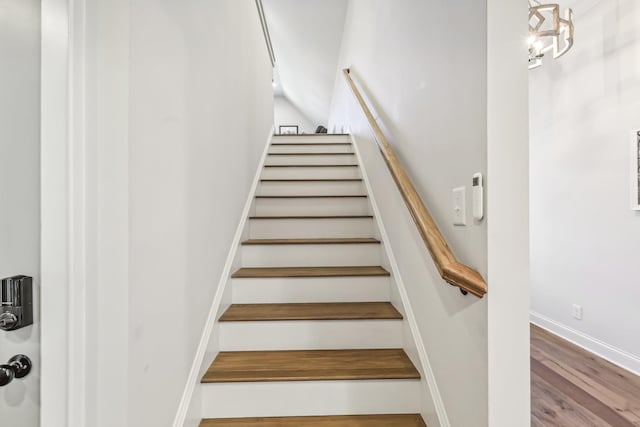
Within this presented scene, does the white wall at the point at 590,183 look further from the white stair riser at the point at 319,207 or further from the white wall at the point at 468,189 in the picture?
the white wall at the point at 468,189

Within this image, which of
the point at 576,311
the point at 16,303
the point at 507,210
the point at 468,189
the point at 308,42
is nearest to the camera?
the point at 16,303

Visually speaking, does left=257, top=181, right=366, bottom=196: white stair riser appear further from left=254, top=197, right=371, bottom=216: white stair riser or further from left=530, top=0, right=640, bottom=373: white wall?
left=530, top=0, right=640, bottom=373: white wall

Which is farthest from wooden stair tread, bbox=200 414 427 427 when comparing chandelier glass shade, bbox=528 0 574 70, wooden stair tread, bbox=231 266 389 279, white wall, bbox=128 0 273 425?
chandelier glass shade, bbox=528 0 574 70

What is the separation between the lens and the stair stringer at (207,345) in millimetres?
1165

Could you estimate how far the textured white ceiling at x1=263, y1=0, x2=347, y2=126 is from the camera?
14.7 ft

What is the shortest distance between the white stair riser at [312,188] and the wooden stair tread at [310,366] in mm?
1519

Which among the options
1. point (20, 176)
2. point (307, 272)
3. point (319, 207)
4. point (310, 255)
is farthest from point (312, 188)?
point (20, 176)

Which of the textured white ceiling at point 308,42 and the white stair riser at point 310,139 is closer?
the white stair riser at point 310,139

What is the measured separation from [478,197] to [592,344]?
2.72 meters

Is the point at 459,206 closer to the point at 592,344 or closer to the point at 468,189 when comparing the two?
A: the point at 468,189

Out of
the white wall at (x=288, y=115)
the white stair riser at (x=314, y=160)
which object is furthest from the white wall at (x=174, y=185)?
the white wall at (x=288, y=115)

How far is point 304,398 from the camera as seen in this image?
4.34 ft

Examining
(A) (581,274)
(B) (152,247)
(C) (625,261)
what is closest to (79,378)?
(B) (152,247)

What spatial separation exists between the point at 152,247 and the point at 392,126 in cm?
146
